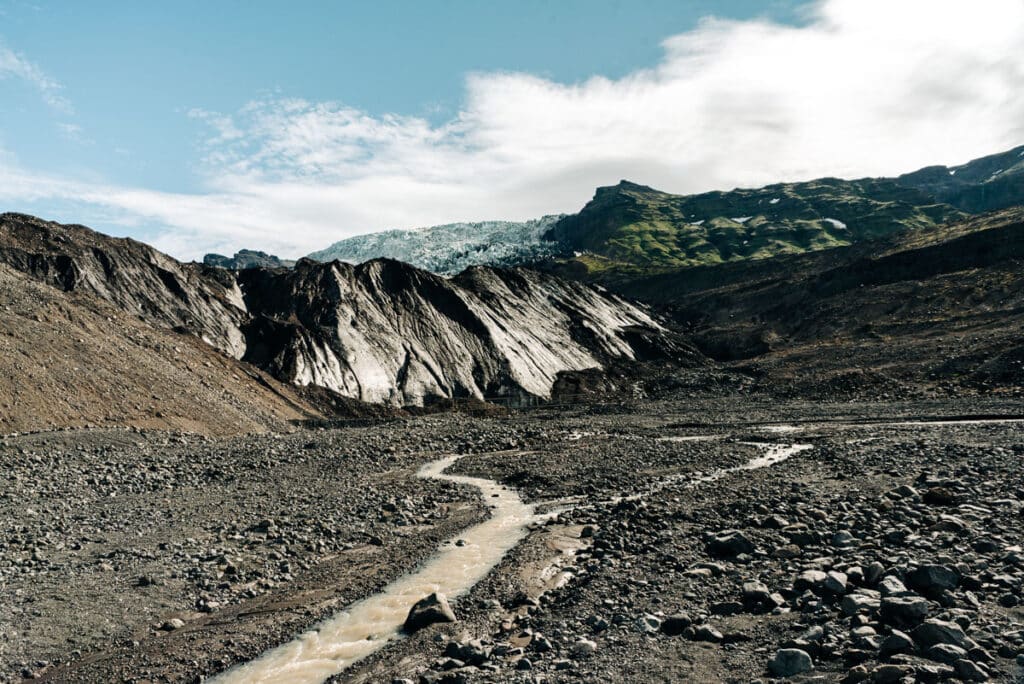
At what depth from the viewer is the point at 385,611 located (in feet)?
56.3

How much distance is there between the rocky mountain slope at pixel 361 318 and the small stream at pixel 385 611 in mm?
54632

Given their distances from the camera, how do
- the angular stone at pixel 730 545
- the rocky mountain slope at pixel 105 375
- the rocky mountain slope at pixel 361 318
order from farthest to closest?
the rocky mountain slope at pixel 361 318 < the rocky mountain slope at pixel 105 375 < the angular stone at pixel 730 545

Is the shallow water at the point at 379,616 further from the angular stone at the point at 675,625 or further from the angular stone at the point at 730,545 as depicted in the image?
the angular stone at the point at 730,545

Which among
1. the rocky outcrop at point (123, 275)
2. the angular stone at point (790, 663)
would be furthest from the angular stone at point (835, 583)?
the rocky outcrop at point (123, 275)

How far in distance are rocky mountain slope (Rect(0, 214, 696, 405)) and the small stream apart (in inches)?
2151

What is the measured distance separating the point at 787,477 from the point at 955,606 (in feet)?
60.1

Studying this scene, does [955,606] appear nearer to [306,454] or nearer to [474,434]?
[306,454]

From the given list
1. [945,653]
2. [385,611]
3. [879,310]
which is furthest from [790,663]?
[879,310]

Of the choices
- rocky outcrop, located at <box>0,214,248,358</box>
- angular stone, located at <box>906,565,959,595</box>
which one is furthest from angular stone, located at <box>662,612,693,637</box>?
rocky outcrop, located at <box>0,214,248,358</box>

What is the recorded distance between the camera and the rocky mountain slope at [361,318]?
258 feet

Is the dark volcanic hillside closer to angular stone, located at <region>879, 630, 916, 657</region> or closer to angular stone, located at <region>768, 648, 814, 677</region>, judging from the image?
angular stone, located at <region>879, 630, 916, 657</region>

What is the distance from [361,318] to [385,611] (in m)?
76.0

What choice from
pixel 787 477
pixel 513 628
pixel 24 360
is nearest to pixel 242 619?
pixel 513 628

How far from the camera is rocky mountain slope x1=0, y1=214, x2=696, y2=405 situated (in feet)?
258
